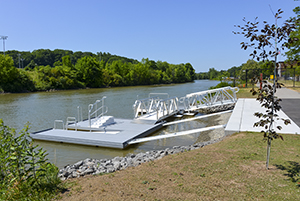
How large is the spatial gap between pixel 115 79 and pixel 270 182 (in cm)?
7543

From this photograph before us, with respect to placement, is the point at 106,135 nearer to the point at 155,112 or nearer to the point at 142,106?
the point at 142,106

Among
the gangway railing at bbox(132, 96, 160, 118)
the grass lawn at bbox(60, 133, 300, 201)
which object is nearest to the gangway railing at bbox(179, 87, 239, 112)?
the gangway railing at bbox(132, 96, 160, 118)

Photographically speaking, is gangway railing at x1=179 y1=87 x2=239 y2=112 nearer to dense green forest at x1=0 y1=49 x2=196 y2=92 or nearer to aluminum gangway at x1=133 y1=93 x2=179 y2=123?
aluminum gangway at x1=133 y1=93 x2=179 y2=123

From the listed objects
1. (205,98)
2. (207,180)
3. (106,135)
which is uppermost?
(205,98)

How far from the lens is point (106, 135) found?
36.1 ft

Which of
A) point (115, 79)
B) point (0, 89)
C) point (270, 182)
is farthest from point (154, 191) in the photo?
point (115, 79)

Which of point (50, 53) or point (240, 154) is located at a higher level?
point (50, 53)

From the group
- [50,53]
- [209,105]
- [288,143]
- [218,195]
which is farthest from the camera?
[50,53]

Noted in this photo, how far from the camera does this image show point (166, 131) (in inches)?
518

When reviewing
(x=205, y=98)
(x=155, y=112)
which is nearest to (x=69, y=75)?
(x=205, y=98)

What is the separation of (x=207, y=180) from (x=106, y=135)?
7.14 meters

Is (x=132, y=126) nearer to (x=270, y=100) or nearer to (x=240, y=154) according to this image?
(x=240, y=154)

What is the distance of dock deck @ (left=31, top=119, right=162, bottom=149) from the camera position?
33.2ft

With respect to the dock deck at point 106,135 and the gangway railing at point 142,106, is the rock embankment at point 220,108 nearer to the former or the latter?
the gangway railing at point 142,106
